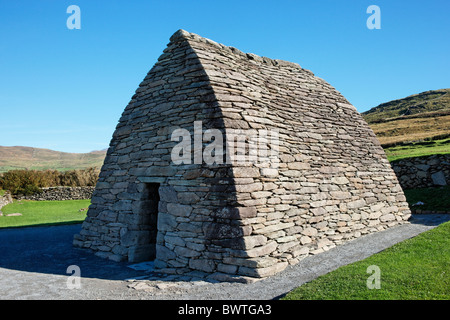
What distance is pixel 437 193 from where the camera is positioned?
14.8m

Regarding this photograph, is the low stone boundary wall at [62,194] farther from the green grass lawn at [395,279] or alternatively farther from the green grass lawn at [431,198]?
the green grass lawn at [395,279]

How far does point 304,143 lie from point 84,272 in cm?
643

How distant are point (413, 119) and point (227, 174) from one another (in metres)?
55.9

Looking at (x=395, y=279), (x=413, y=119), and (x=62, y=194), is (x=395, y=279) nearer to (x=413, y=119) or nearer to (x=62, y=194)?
(x=62, y=194)

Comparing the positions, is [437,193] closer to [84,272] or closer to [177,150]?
[177,150]

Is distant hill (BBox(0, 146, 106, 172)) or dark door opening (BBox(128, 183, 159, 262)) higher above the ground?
distant hill (BBox(0, 146, 106, 172))

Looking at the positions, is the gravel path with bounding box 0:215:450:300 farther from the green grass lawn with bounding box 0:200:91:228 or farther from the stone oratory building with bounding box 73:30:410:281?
the green grass lawn with bounding box 0:200:91:228

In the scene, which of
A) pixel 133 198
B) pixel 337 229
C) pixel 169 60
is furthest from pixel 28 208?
pixel 337 229

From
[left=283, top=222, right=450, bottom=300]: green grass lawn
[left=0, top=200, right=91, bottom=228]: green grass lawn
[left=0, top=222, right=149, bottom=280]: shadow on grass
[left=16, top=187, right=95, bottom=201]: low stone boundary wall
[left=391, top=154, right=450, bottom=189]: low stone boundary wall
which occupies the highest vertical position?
[left=391, top=154, right=450, bottom=189]: low stone boundary wall

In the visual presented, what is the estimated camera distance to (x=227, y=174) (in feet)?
21.0

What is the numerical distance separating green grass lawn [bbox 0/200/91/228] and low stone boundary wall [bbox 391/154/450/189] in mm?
17713

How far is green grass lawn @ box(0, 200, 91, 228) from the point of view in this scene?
1457cm

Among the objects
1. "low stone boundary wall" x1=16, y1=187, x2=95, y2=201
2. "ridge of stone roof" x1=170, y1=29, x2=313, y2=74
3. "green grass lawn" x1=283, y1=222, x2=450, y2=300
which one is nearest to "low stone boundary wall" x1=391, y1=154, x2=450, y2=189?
"ridge of stone roof" x1=170, y1=29, x2=313, y2=74

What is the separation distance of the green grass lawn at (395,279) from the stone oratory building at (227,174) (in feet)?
4.34
